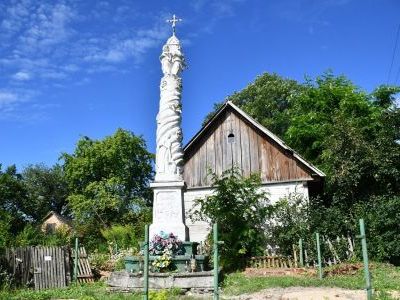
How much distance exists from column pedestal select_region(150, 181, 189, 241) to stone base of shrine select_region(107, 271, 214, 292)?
1713mm

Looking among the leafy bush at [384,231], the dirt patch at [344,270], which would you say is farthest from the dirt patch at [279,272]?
the leafy bush at [384,231]

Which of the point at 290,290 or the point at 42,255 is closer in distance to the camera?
the point at 290,290

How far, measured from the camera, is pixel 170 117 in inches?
572

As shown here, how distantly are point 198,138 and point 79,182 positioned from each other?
2177 centimetres

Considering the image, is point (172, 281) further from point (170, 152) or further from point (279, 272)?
point (279, 272)

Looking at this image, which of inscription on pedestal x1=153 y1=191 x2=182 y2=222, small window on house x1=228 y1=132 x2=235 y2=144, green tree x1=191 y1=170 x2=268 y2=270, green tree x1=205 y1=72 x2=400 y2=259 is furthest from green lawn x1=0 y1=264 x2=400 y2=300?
small window on house x1=228 y1=132 x2=235 y2=144

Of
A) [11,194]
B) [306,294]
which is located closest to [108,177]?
[11,194]

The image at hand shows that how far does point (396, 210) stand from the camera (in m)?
17.7

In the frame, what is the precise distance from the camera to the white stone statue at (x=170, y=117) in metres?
14.1

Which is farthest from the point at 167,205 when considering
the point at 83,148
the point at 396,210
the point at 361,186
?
the point at 83,148

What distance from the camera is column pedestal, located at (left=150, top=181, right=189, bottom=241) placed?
43.4ft

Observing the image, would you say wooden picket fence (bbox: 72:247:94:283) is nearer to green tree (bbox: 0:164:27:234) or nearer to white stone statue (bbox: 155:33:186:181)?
white stone statue (bbox: 155:33:186:181)

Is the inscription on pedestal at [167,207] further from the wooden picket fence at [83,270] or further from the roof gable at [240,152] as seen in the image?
the roof gable at [240,152]

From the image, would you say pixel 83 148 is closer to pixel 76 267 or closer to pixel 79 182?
pixel 79 182
